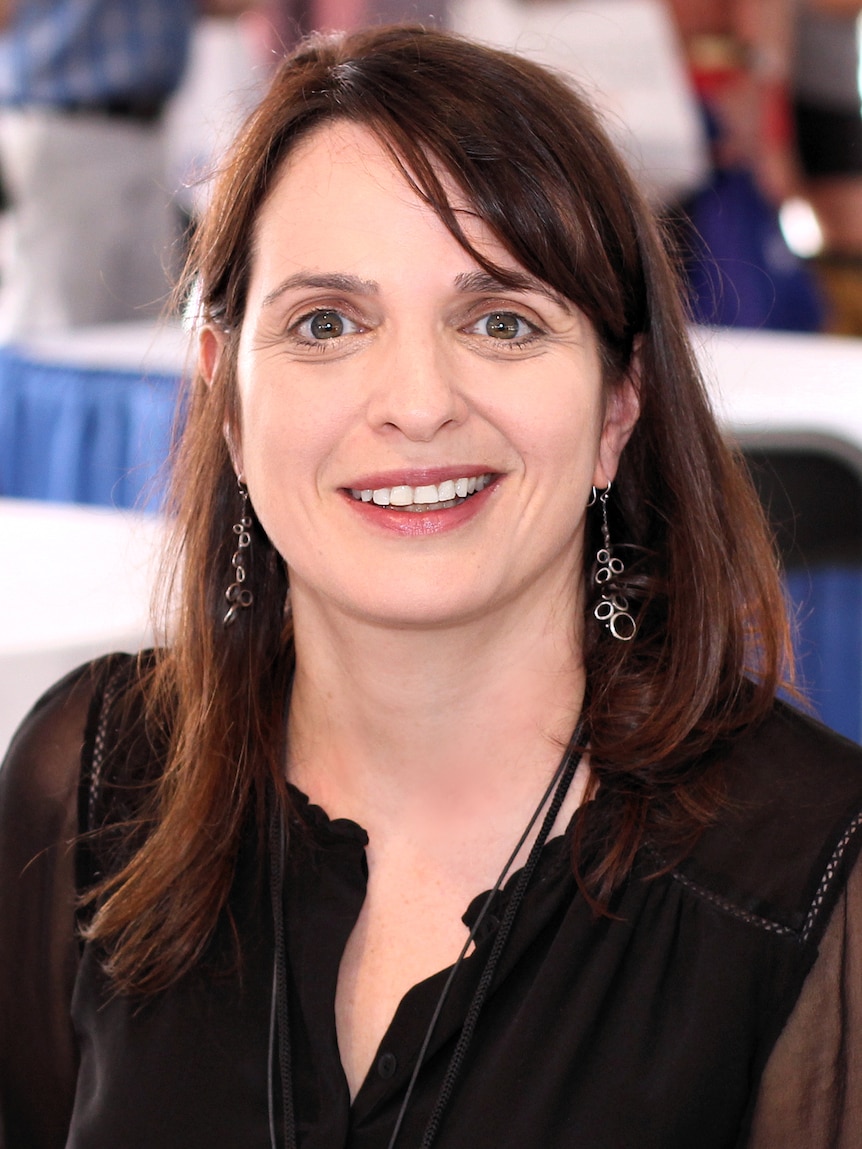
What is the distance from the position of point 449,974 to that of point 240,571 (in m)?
0.42

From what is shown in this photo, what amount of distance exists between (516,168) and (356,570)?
0.33 meters

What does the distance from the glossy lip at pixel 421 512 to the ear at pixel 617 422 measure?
0.42 ft

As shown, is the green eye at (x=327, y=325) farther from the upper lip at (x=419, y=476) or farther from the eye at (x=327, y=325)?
the upper lip at (x=419, y=476)

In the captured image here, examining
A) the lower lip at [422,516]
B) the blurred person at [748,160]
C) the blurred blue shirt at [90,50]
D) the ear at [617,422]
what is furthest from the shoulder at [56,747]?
the blurred person at [748,160]

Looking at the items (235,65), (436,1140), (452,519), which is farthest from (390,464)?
(235,65)

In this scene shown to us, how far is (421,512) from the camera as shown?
44.4 inches

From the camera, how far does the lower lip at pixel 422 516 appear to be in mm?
1123

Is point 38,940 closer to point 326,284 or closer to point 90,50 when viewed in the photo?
point 326,284

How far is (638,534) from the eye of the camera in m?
1.28

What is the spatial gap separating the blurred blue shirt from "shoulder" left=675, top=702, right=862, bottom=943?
2.23 m

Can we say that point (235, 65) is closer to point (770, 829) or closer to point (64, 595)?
point (64, 595)

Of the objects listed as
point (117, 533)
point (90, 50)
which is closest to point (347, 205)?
point (117, 533)

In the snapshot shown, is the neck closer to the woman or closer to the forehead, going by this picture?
the woman

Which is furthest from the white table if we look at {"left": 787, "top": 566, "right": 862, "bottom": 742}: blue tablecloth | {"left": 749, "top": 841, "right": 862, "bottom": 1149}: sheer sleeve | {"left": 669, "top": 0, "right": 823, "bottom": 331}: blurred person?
{"left": 669, "top": 0, "right": 823, "bottom": 331}: blurred person
